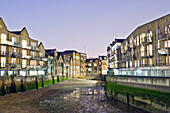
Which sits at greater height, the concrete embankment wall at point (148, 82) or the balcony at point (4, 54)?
the balcony at point (4, 54)

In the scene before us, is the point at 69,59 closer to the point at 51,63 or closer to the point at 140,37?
the point at 51,63

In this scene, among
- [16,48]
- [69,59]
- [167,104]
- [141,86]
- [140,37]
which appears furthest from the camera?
[69,59]

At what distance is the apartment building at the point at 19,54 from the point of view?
53.5 meters

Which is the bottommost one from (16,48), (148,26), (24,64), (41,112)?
(41,112)

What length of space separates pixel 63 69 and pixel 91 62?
204 feet

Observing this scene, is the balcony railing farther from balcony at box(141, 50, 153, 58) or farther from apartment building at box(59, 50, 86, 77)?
apartment building at box(59, 50, 86, 77)

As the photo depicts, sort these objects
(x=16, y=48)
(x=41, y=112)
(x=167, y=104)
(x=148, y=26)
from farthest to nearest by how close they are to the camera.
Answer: (x=16, y=48)
(x=148, y=26)
(x=41, y=112)
(x=167, y=104)

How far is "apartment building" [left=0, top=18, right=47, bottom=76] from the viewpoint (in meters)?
53.5

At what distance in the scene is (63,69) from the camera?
10412 centimetres

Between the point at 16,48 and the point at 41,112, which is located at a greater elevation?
the point at 16,48

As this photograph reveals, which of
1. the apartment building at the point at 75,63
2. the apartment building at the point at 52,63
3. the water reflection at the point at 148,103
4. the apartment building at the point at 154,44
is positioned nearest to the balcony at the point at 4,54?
the apartment building at the point at 52,63

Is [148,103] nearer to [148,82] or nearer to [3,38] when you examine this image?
[148,82]

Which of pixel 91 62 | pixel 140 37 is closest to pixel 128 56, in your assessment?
pixel 140 37

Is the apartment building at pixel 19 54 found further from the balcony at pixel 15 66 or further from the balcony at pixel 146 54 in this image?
the balcony at pixel 146 54
